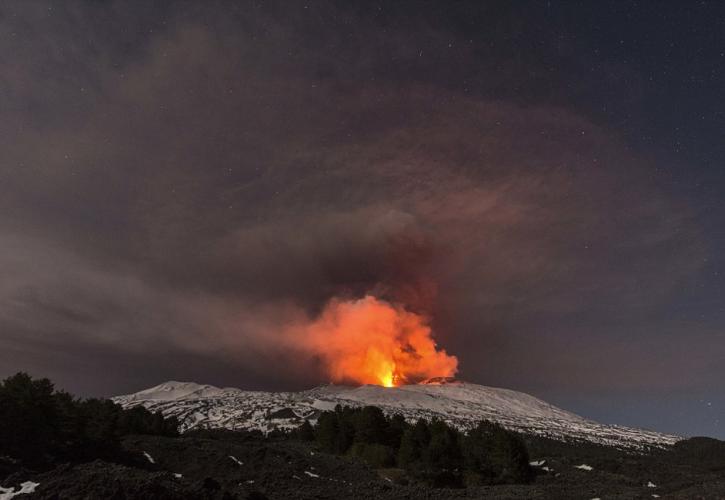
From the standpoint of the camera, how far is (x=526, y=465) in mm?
75250

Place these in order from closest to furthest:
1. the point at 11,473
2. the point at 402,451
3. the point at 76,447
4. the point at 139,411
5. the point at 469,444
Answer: the point at 11,473
the point at 76,447
the point at 469,444
the point at 402,451
the point at 139,411

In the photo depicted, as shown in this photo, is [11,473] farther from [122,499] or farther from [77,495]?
[122,499]

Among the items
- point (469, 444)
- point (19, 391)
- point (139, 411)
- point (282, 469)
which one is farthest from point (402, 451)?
point (139, 411)

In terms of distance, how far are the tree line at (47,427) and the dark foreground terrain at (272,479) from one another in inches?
220

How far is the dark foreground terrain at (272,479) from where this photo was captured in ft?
123

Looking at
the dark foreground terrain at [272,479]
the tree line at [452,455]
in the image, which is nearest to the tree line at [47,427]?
the dark foreground terrain at [272,479]

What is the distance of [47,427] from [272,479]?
28604 mm

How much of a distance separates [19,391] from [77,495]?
34.6m

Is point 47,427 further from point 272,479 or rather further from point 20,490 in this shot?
point 272,479

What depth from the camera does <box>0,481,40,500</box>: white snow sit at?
37.0 m

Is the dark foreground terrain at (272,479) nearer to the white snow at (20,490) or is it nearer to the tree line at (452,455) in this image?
the white snow at (20,490)

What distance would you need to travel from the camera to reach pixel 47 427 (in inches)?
2362

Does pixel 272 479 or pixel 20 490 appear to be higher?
pixel 272 479

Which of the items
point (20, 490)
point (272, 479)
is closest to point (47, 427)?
point (20, 490)
